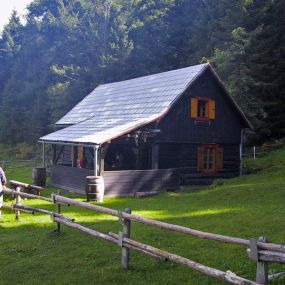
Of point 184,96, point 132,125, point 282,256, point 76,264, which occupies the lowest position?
point 76,264

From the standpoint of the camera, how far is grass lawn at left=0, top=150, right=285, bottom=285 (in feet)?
27.8

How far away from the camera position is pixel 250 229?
38.4 ft

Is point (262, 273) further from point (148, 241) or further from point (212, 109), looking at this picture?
point (212, 109)

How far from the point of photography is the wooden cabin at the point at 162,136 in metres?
21.3

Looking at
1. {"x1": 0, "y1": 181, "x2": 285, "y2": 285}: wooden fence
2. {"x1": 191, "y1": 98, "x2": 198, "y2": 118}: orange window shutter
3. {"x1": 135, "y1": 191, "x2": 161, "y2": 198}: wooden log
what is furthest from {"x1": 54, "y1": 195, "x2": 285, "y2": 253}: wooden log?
{"x1": 191, "y1": 98, "x2": 198, "y2": 118}: orange window shutter

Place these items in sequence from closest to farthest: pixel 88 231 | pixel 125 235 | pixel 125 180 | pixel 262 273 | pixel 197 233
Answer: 1. pixel 262 273
2. pixel 197 233
3. pixel 125 235
4. pixel 88 231
5. pixel 125 180

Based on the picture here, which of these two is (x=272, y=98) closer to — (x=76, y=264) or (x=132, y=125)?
(x=132, y=125)

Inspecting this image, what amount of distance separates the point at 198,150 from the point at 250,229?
1294 cm

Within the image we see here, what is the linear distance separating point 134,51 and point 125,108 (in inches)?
1013

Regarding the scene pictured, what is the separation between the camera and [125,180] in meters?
20.9

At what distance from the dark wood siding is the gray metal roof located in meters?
1.76

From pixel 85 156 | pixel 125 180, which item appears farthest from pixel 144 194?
pixel 85 156

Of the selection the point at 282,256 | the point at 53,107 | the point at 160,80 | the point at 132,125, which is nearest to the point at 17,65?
the point at 53,107

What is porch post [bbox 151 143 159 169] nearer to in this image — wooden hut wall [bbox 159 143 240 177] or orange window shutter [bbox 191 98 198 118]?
wooden hut wall [bbox 159 143 240 177]
